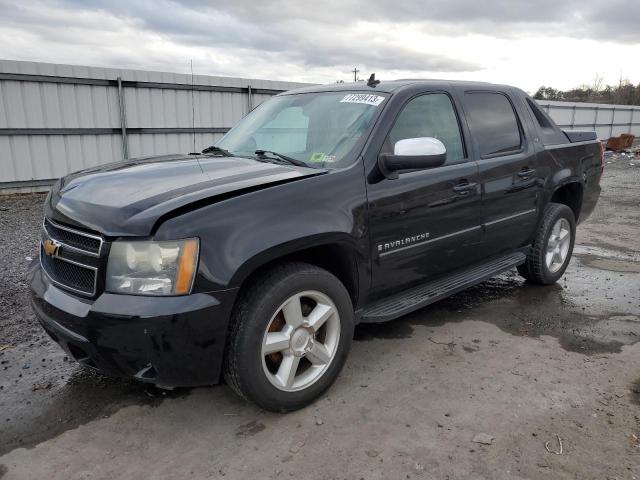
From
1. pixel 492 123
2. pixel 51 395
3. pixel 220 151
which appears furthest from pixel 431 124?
pixel 51 395

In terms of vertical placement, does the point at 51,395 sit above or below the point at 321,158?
below

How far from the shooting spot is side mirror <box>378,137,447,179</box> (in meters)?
3.05

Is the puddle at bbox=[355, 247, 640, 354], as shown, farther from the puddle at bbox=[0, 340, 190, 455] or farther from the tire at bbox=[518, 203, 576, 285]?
the puddle at bbox=[0, 340, 190, 455]

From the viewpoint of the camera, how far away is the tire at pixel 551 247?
4.72 meters

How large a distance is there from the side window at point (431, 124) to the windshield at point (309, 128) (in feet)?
0.65

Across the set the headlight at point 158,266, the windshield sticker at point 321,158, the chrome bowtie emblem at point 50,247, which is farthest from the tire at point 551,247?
the chrome bowtie emblem at point 50,247

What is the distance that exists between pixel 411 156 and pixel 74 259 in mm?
1938

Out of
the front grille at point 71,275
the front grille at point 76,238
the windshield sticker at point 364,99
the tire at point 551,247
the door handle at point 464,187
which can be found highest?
the windshield sticker at point 364,99

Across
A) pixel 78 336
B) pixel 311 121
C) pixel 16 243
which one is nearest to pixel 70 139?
pixel 16 243

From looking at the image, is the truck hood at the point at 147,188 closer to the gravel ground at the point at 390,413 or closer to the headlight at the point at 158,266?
the headlight at the point at 158,266

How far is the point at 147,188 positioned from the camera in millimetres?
2635

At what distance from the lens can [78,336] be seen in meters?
2.42

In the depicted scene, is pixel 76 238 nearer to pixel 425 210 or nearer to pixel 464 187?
pixel 425 210

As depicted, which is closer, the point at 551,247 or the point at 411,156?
the point at 411,156
